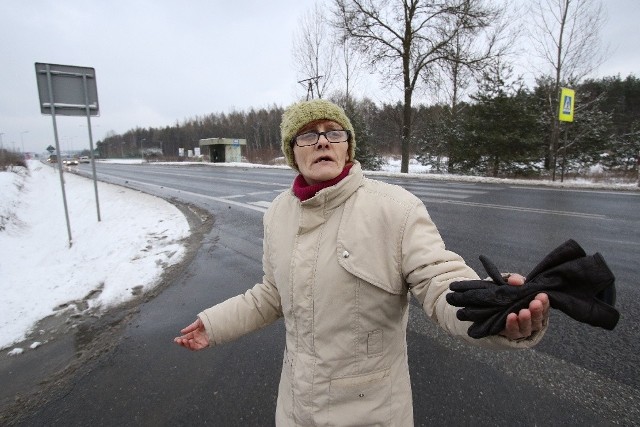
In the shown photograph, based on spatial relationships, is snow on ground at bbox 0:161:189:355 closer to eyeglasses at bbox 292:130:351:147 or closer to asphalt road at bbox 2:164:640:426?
asphalt road at bbox 2:164:640:426

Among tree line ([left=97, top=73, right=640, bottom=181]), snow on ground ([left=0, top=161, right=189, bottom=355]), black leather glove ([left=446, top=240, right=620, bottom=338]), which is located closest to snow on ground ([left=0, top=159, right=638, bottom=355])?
snow on ground ([left=0, top=161, right=189, bottom=355])

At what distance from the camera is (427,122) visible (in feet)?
100

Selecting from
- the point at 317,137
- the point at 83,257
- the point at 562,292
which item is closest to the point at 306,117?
the point at 317,137

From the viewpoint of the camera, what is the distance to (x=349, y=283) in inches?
50.7

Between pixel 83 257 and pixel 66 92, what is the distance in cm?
360

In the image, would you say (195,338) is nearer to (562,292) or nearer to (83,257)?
(562,292)

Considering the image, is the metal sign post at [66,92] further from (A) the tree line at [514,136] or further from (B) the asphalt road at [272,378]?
(A) the tree line at [514,136]

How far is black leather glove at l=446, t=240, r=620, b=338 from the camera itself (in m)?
0.86

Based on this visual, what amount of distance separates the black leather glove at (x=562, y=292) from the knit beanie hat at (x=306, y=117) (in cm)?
90

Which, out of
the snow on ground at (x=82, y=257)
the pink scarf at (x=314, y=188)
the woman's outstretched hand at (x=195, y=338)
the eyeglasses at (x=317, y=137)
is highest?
the eyeglasses at (x=317, y=137)

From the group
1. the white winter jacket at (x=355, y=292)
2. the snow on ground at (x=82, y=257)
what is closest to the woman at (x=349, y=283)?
the white winter jacket at (x=355, y=292)

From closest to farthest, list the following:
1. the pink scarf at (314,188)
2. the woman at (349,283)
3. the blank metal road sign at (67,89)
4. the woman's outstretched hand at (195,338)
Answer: the woman at (349,283)
the pink scarf at (314,188)
the woman's outstretched hand at (195,338)
the blank metal road sign at (67,89)

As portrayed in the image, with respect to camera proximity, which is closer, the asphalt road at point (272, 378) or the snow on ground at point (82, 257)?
the asphalt road at point (272, 378)

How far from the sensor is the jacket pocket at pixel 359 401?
1.30 metres
